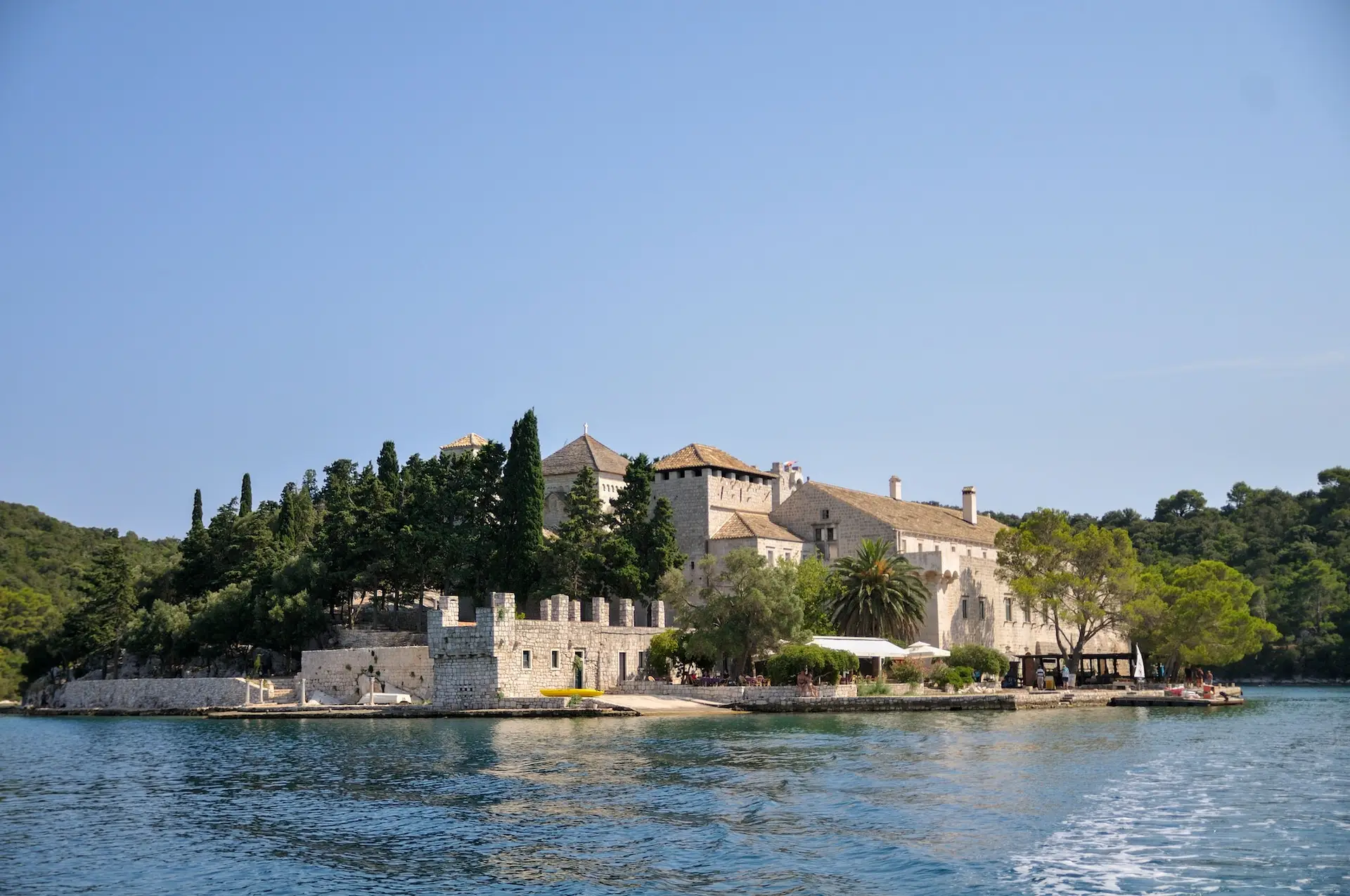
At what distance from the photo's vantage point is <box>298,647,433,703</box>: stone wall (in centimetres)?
4378

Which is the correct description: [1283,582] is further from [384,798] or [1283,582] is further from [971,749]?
[384,798]

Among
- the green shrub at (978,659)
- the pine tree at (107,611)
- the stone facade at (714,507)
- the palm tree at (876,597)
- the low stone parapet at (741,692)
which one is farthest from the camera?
the stone facade at (714,507)

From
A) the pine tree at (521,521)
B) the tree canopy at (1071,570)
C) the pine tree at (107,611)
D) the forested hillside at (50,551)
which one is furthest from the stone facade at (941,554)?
the forested hillside at (50,551)

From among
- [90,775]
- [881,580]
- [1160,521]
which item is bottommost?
[90,775]

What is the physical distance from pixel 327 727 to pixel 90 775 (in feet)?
37.2

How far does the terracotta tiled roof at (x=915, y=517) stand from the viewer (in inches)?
2253

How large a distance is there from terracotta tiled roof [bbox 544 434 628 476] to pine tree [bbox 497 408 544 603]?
10040mm

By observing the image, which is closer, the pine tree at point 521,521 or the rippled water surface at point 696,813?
the rippled water surface at point 696,813

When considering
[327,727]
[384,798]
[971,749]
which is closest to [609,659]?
[327,727]

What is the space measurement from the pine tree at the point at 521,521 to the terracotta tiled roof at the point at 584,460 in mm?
10040

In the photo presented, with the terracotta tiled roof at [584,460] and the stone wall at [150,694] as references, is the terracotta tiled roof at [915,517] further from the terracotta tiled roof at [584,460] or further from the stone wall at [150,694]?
the stone wall at [150,694]

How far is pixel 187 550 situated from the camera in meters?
58.3

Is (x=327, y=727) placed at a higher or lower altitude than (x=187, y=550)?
lower

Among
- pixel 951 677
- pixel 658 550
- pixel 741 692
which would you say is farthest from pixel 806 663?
pixel 658 550
